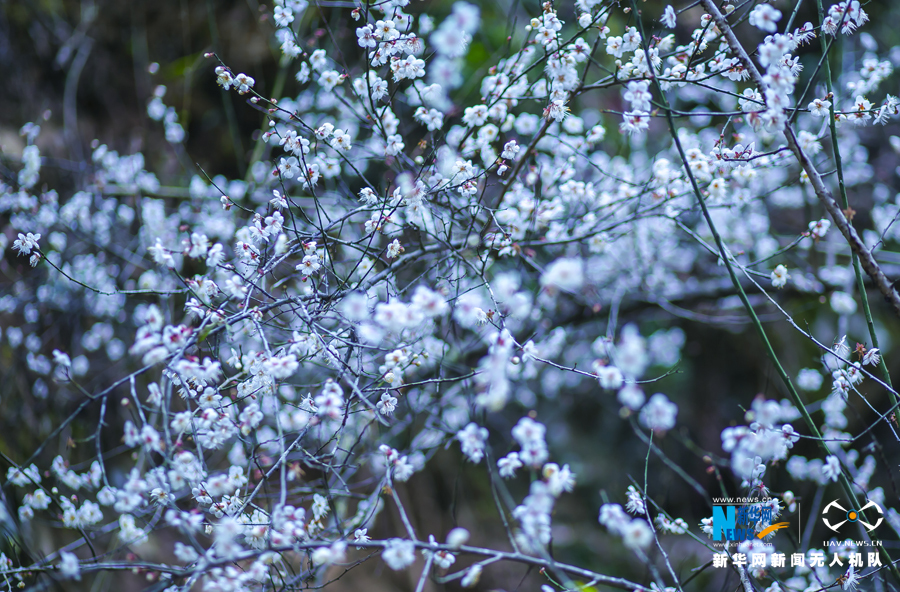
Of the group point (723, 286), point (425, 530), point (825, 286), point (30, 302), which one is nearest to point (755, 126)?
point (723, 286)

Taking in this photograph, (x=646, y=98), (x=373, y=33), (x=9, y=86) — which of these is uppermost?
(x=9, y=86)

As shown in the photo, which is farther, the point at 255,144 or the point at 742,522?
the point at 255,144

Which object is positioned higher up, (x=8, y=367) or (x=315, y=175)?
(x=315, y=175)

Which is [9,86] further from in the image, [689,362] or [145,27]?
[689,362]

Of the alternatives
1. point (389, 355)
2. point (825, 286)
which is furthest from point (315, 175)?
point (825, 286)

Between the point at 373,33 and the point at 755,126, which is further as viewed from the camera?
the point at 373,33

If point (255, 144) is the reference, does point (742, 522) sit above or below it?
below

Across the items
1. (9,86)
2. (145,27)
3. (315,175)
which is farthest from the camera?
(145,27)

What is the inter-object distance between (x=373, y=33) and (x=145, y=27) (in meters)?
4.52

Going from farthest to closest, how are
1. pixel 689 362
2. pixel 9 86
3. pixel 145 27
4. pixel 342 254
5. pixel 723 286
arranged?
pixel 689 362 → pixel 145 27 → pixel 9 86 → pixel 723 286 → pixel 342 254

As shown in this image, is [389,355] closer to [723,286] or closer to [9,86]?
[723,286]

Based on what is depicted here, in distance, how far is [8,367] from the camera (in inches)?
133

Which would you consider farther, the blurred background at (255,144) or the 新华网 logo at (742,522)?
the blurred background at (255,144)

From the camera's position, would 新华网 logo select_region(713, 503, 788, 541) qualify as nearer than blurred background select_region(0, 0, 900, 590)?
Yes
